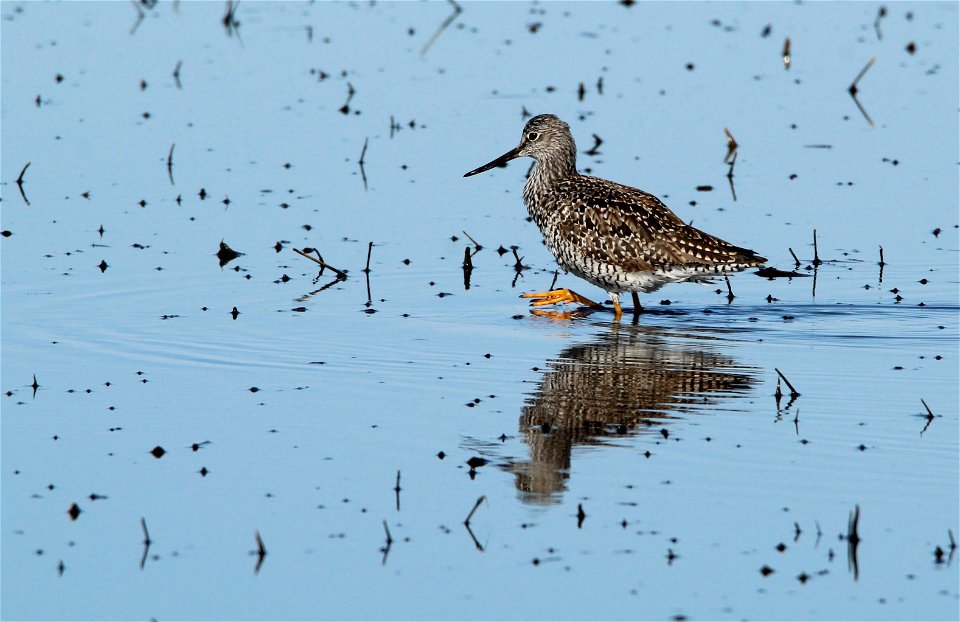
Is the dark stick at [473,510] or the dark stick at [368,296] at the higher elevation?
the dark stick at [368,296]

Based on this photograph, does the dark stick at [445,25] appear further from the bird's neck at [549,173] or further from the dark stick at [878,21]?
the bird's neck at [549,173]

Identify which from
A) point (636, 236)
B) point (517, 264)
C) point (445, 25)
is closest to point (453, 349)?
point (636, 236)

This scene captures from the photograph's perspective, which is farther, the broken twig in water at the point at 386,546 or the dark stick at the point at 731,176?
the dark stick at the point at 731,176

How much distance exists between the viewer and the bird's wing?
13586 millimetres

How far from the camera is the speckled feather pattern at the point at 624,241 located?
13.6 meters

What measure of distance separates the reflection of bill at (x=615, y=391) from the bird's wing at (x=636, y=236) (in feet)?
2.30

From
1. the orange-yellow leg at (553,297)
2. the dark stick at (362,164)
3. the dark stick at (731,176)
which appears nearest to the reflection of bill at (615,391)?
the orange-yellow leg at (553,297)

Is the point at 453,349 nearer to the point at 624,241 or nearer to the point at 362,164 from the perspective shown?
the point at 624,241

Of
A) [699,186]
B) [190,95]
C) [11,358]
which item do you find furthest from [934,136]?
[11,358]

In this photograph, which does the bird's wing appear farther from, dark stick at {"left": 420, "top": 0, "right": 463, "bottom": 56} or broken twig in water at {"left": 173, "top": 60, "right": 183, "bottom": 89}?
dark stick at {"left": 420, "top": 0, "right": 463, "bottom": 56}

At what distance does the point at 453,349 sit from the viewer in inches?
486

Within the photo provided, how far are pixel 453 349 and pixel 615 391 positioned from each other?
5.52 ft

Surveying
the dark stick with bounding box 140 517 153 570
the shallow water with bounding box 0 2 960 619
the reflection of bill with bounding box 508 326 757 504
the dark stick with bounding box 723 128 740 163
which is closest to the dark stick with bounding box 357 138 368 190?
the shallow water with bounding box 0 2 960 619

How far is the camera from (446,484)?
9.06 metres
